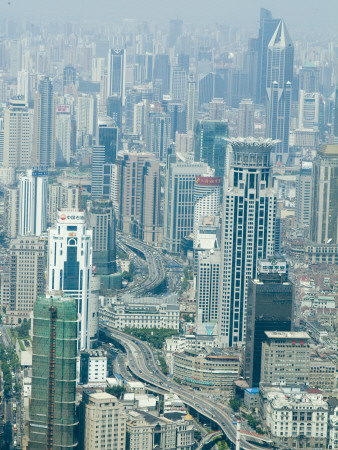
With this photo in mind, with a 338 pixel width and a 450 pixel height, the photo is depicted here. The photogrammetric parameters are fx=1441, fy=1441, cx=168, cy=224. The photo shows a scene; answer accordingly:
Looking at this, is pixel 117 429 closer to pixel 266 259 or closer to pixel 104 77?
pixel 266 259

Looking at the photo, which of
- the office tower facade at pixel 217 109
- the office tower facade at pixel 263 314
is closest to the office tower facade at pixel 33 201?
the office tower facade at pixel 217 109

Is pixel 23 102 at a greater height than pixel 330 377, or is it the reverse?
pixel 23 102

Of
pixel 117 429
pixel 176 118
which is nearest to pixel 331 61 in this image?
pixel 176 118

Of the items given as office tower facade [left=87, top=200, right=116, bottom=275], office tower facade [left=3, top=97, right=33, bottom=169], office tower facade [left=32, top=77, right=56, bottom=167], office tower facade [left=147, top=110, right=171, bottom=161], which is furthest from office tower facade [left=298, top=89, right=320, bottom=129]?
office tower facade [left=87, top=200, right=116, bottom=275]

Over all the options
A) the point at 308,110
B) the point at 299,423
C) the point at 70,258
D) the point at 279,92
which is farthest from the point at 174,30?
the point at 299,423

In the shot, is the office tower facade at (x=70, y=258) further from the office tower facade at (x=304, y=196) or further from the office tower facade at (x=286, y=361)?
the office tower facade at (x=304, y=196)
